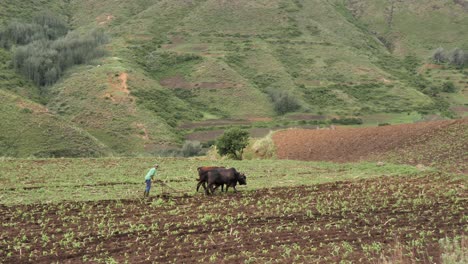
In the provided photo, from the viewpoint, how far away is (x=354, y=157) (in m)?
45.1

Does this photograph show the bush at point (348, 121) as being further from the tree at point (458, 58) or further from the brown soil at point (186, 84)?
the tree at point (458, 58)

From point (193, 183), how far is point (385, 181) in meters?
10.2

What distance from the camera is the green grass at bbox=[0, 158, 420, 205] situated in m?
25.8

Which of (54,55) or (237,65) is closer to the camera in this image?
(54,55)

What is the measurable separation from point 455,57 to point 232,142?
9834cm

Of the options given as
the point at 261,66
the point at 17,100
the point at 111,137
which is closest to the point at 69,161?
the point at 17,100

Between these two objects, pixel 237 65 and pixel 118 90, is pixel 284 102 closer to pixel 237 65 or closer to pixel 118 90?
pixel 237 65

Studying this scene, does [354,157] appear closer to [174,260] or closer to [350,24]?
[174,260]

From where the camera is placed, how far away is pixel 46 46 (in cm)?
11031

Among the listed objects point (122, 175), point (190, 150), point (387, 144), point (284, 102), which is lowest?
point (190, 150)

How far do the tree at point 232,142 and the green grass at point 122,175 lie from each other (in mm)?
7993

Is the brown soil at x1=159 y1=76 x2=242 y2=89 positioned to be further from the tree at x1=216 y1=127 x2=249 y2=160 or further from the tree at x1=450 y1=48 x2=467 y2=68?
the tree at x1=450 y1=48 x2=467 y2=68

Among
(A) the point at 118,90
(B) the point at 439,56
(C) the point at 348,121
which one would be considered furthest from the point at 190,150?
(B) the point at 439,56

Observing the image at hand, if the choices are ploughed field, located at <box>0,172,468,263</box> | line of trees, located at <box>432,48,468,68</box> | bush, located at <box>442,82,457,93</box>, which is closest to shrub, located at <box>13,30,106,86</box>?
bush, located at <box>442,82,457,93</box>
